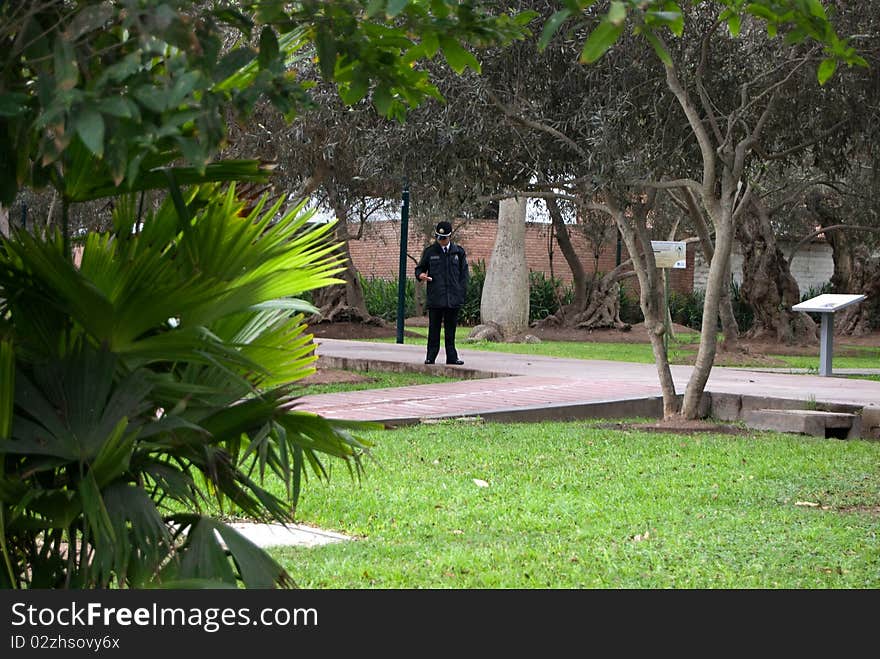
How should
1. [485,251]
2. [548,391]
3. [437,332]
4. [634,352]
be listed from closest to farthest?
[548,391] < [437,332] < [634,352] < [485,251]

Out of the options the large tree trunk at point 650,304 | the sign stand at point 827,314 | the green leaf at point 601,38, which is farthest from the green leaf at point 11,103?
the sign stand at point 827,314

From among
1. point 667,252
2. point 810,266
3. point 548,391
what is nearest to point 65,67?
point 548,391

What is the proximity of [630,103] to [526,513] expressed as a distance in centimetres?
497

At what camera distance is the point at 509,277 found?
85.2 feet

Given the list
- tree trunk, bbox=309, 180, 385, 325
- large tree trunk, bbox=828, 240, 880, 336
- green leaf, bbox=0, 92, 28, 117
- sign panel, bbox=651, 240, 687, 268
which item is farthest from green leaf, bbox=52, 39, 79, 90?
large tree trunk, bbox=828, 240, 880, 336

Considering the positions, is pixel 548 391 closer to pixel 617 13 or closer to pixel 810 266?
pixel 617 13

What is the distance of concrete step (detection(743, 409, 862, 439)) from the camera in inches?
444

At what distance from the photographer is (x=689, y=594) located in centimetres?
341

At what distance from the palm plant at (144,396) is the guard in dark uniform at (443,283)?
500 inches

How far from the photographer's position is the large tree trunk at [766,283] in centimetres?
2616

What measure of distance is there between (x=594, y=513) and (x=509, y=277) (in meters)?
19.2

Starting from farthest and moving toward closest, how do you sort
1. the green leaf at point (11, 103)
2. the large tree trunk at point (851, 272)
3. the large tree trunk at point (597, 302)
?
the large tree trunk at point (597, 302)
the large tree trunk at point (851, 272)
the green leaf at point (11, 103)

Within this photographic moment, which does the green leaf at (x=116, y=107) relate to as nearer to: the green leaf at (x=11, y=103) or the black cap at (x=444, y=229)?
the green leaf at (x=11, y=103)

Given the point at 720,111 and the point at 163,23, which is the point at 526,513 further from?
the point at 720,111
